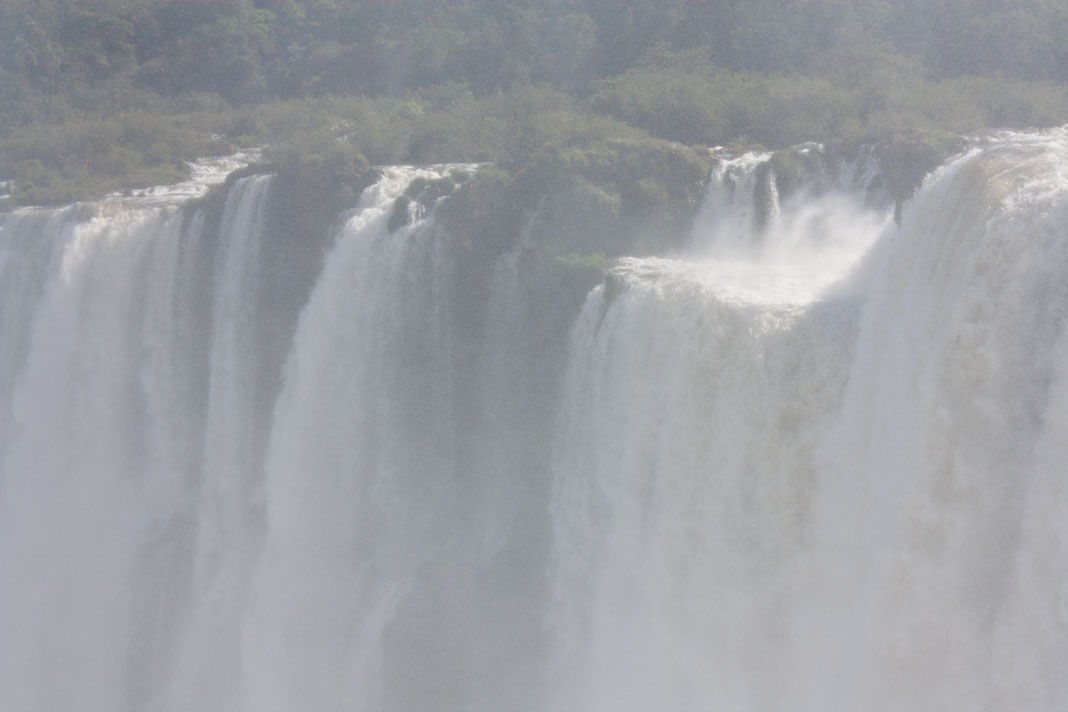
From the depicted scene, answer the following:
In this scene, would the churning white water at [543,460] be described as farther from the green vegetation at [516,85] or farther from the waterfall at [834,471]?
the green vegetation at [516,85]

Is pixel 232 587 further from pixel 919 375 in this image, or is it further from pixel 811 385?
pixel 919 375

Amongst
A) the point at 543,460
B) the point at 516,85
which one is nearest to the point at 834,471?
the point at 543,460

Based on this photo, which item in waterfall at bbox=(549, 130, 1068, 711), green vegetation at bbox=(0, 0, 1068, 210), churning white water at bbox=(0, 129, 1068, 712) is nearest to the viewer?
waterfall at bbox=(549, 130, 1068, 711)

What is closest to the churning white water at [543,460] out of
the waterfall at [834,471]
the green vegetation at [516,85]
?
the waterfall at [834,471]

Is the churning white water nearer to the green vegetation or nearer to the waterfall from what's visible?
the waterfall

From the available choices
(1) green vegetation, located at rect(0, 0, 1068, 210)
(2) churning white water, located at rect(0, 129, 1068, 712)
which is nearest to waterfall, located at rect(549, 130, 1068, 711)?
(2) churning white water, located at rect(0, 129, 1068, 712)
